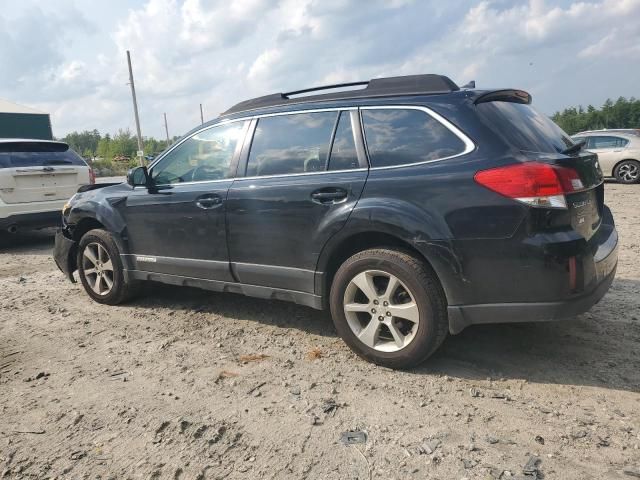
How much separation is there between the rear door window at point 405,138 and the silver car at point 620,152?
40.1 ft

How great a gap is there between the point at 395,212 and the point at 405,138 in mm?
509

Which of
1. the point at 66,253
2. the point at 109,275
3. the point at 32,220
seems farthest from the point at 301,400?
the point at 32,220

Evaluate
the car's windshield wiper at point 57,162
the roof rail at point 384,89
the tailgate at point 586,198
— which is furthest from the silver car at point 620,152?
the car's windshield wiper at point 57,162

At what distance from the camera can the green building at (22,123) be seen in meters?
35.5

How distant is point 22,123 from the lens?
36.8 metres

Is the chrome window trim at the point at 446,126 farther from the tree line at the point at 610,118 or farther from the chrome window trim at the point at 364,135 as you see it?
the tree line at the point at 610,118

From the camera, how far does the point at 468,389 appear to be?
3.06m

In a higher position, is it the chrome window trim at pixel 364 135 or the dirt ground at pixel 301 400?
the chrome window trim at pixel 364 135

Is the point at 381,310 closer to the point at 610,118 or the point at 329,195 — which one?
the point at 329,195

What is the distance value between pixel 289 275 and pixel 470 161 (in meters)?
1.51

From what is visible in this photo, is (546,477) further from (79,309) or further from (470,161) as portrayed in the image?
(79,309)

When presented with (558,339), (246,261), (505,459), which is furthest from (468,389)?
(246,261)

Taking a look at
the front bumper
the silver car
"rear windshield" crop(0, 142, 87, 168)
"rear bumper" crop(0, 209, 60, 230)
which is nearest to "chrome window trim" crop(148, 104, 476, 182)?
the front bumper

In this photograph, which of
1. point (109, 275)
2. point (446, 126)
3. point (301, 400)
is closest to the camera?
point (301, 400)
